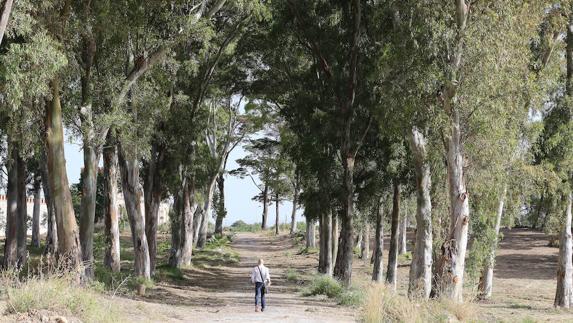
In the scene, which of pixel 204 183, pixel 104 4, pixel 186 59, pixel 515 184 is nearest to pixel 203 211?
pixel 204 183

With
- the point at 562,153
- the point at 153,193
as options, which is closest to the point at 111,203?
the point at 153,193

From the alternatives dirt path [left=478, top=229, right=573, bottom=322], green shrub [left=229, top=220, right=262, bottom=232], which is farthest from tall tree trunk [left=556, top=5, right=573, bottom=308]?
green shrub [left=229, top=220, right=262, bottom=232]

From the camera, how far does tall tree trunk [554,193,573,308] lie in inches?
1089

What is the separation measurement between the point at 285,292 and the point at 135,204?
7.04m

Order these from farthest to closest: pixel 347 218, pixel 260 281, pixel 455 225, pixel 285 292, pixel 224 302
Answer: pixel 285 292, pixel 347 218, pixel 224 302, pixel 260 281, pixel 455 225

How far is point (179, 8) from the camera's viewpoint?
2039cm

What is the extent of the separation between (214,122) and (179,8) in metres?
22.9

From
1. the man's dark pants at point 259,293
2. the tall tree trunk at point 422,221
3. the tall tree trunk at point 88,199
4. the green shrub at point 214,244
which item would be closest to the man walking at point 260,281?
the man's dark pants at point 259,293

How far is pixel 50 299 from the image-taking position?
11.3 m

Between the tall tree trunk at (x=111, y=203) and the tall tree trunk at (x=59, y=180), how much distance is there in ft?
9.32

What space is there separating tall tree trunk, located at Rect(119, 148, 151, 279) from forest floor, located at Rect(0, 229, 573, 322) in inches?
48.3

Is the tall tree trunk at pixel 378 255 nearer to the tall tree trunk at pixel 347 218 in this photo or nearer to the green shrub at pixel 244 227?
the tall tree trunk at pixel 347 218

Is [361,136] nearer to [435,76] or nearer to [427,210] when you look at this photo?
[427,210]

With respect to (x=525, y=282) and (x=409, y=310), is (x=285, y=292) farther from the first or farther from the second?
(x=525, y=282)
